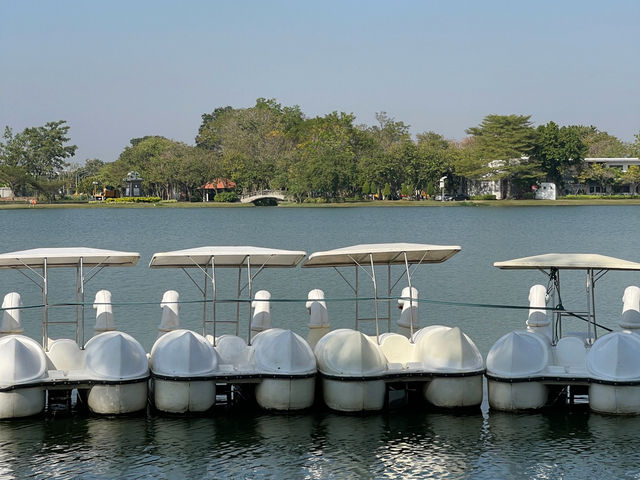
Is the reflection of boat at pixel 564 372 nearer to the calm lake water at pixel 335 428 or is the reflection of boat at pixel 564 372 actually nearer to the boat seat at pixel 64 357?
the calm lake water at pixel 335 428

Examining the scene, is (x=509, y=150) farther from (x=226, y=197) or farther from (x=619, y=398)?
(x=619, y=398)

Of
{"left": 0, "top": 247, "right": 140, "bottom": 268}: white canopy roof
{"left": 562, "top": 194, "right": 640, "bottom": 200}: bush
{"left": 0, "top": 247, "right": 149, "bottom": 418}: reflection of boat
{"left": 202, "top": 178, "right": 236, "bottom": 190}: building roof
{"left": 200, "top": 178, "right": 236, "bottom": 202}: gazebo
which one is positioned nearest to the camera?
{"left": 0, "top": 247, "right": 149, "bottom": 418}: reflection of boat

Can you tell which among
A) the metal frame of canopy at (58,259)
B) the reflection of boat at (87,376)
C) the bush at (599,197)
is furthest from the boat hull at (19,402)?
the bush at (599,197)

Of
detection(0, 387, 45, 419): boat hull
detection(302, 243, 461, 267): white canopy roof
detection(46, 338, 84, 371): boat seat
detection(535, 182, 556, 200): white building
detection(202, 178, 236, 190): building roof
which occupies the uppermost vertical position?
detection(202, 178, 236, 190): building roof

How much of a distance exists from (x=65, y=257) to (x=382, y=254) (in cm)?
716

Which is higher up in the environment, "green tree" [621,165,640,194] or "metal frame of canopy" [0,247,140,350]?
"green tree" [621,165,640,194]

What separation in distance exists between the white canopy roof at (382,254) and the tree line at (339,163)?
389ft

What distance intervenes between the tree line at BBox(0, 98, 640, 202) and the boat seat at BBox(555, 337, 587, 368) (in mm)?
122303

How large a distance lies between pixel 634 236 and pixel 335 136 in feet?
253

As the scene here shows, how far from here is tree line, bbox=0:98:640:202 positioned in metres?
145

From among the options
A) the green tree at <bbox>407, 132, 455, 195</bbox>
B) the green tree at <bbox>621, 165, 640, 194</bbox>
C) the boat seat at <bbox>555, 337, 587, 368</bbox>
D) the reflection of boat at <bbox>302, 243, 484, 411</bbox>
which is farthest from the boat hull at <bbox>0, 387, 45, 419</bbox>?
the green tree at <bbox>621, 165, 640, 194</bbox>

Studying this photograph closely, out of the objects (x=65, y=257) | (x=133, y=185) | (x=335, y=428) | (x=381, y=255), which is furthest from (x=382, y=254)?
(x=133, y=185)

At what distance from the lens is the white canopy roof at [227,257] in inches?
839

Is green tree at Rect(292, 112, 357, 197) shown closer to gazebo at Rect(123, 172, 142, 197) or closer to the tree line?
the tree line
